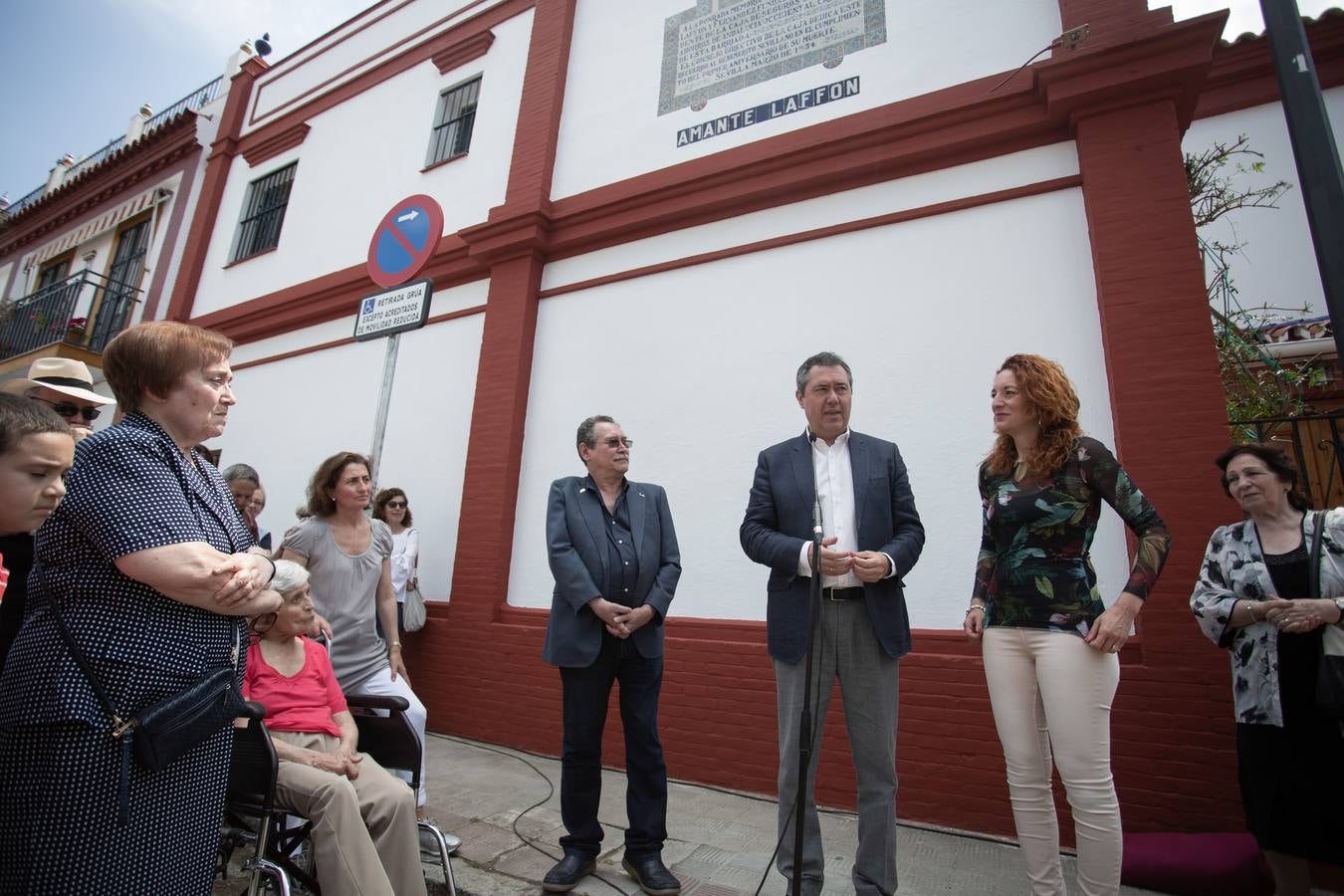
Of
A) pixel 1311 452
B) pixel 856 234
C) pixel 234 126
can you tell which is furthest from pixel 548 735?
pixel 234 126

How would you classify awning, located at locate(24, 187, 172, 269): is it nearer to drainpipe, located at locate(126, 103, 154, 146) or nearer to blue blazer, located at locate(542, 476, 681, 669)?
drainpipe, located at locate(126, 103, 154, 146)

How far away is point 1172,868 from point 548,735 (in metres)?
3.61

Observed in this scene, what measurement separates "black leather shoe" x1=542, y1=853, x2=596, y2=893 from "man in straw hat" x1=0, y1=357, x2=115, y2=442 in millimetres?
2736

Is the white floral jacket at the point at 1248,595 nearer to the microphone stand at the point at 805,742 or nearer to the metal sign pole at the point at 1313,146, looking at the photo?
the metal sign pole at the point at 1313,146

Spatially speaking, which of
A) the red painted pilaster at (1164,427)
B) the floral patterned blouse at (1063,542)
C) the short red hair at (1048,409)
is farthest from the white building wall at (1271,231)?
the floral patterned blouse at (1063,542)

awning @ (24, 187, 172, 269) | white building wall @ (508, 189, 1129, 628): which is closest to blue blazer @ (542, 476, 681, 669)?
white building wall @ (508, 189, 1129, 628)

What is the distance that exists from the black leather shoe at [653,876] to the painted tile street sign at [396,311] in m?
2.72

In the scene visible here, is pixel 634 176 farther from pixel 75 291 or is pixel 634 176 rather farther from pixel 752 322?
pixel 75 291

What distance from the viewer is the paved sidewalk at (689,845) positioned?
2.94m

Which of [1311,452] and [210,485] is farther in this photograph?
[1311,452]

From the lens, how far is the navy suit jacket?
2635 mm

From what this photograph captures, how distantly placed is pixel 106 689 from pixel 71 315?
1328cm

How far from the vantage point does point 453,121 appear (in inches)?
308

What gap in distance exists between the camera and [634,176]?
603 centimetres
